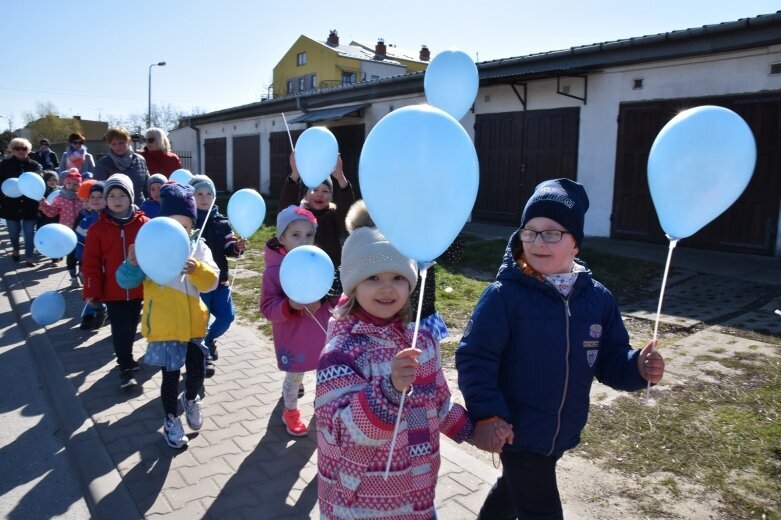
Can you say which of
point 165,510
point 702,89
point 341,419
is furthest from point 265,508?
point 702,89

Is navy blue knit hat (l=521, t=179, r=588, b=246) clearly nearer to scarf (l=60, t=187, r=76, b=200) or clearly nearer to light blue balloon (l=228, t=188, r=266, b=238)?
light blue balloon (l=228, t=188, r=266, b=238)

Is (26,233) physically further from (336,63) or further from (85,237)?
(336,63)

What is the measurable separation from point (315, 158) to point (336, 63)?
124ft

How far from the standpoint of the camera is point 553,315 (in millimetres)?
2102

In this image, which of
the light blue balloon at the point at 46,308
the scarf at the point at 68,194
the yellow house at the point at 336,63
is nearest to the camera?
the light blue balloon at the point at 46,308

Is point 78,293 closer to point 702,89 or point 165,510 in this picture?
point 165,510

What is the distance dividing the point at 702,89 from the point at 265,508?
1001cm

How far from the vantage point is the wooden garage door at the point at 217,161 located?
26369mm

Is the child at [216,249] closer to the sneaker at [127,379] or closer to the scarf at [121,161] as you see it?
the sneaker at [127,379]

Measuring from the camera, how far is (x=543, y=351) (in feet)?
6.81

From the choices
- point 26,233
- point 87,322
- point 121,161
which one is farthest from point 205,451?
point 26,233

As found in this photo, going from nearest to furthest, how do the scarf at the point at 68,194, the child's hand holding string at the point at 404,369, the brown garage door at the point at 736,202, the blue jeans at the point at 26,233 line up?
the child's hand holding string at the point at 404,369 → the scarf at the point at 68,194 → the brown garage door at the point at 736,202 → the blue jeans at the point at 26,233

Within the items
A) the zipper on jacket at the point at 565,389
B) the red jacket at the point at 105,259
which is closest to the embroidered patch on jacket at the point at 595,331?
the zipper on jacket at the point at 565,389

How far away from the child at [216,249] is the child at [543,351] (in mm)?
3119
